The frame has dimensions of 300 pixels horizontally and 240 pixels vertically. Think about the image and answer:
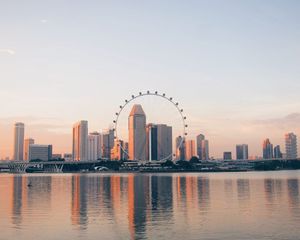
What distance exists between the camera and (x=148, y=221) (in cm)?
3056

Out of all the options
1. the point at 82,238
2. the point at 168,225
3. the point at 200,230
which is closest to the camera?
the point at 82,238

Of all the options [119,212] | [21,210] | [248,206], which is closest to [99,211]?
[119,212]

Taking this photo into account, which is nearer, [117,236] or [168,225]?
[117,236]

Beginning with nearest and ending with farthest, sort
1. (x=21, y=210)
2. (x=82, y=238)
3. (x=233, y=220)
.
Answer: (x=82, y=238) < (x=233, y=220) < (x=21, y=210)

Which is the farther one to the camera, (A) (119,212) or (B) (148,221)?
(A) (119,212)

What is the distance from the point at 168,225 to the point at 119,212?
8.51 m

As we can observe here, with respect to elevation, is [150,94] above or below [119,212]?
above

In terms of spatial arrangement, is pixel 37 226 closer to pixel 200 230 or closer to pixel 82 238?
pixel 82 238

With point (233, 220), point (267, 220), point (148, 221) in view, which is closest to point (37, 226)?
point (148, 221)

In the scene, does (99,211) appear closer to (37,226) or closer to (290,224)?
(37,226)

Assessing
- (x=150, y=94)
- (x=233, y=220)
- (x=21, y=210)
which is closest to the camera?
(x=233, y=220)

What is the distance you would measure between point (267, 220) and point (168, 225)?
780cm

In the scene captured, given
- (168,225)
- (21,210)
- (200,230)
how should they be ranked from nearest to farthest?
(200,230)
(168,225)
(21,210)

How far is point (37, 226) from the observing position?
2912 centimetres
